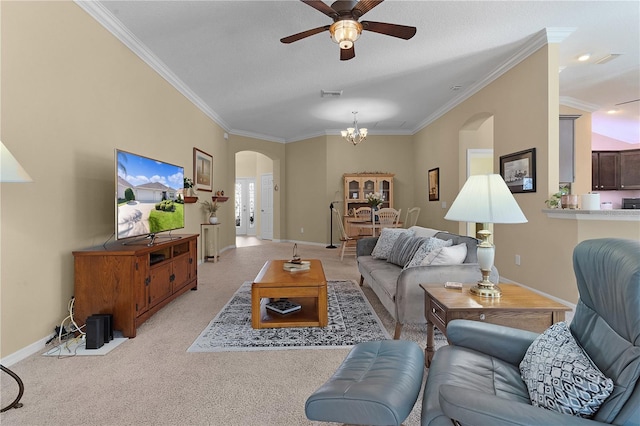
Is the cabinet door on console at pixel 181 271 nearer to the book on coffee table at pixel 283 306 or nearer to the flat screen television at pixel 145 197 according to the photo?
the flat screen television at pixel 145 197

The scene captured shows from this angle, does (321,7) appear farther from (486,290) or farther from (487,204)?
(486,290)

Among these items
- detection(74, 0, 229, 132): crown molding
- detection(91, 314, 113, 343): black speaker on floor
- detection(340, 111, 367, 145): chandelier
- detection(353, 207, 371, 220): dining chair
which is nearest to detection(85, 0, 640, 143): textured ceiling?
detection(74, 0, 229, 132): crown molding

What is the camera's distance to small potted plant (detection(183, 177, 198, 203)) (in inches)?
199

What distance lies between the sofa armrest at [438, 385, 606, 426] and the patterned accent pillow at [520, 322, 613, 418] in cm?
10

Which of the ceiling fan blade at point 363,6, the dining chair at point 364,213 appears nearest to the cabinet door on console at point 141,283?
the ceiling fan blade at point 363,6

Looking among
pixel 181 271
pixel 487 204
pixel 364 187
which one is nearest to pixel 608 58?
pixel 487 204

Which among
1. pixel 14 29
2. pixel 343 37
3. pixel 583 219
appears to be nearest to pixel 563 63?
pixel 583 219

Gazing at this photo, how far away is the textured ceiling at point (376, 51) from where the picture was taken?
311 cm

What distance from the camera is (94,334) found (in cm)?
242

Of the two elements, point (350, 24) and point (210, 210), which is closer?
point (350, 24)

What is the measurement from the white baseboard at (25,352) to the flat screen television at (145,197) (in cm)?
91

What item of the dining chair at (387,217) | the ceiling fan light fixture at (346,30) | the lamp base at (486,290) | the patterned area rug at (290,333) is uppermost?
the ceiling fan light fixture at (346,30)

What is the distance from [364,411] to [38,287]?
8.50 ft

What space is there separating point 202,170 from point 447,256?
4.72 meters
